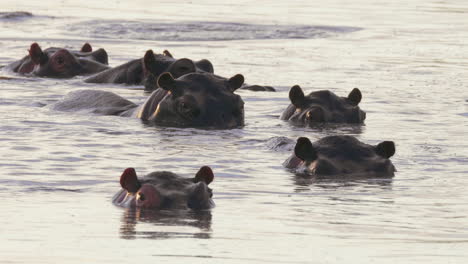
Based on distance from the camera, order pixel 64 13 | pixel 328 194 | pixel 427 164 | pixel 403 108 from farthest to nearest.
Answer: pixel 64 13 → pixel 403 108 → pixel 427 164 → pixel 328 194

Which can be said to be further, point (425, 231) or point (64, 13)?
point (64, 13)

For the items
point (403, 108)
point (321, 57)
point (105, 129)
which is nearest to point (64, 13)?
point (321, 57)

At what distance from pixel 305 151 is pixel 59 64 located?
874 cm

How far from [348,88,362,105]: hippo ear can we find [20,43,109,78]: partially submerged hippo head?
5433 mm

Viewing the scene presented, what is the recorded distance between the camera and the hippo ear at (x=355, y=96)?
15.2 meters

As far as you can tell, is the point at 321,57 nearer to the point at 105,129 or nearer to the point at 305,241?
the point at 105,129

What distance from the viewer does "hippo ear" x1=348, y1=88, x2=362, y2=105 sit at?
15.2 m

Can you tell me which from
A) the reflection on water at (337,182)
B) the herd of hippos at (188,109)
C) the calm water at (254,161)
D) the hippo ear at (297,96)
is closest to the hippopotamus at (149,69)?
the herd of hippos at (188,109)

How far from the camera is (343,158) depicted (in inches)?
451

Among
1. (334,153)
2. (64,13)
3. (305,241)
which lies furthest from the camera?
(64,13)

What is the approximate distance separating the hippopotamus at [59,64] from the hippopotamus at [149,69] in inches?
24.5

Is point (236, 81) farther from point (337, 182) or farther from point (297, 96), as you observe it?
point (337, 182)

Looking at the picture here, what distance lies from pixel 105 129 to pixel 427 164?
11.8 feet

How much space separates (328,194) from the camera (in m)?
10.4
